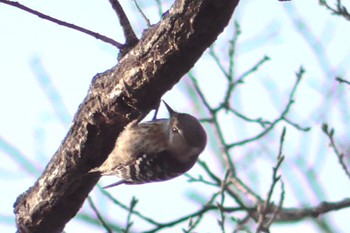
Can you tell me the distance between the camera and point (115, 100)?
123 inches

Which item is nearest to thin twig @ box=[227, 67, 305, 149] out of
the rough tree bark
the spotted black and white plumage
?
the spotted black and white plumage

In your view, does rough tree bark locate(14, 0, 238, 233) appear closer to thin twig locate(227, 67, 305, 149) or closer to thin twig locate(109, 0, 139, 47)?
thin twig locate(109, 0, 139, 47)

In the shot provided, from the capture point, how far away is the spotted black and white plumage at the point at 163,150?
553 cm

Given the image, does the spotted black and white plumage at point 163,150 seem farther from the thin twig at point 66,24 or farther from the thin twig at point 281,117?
the thin twig at point 66,24

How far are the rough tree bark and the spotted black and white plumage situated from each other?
5.66 ft

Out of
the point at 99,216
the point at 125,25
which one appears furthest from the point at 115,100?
the point at 99,216

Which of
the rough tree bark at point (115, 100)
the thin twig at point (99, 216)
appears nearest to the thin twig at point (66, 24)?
the rough tree bark at point (115, 100)

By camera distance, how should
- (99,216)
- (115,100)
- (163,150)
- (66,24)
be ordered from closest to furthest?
1. (115,100)
2. (66,24)
3. (99,216)
4. (163,150)

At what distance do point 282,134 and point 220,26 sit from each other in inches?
67.9

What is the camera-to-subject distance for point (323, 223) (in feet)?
20.9

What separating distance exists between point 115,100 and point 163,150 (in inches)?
104

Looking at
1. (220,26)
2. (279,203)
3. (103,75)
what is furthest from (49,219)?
(220,26)

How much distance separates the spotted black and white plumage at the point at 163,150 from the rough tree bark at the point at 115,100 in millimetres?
1726

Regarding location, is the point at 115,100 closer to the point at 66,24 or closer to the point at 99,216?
the point at 66,24
